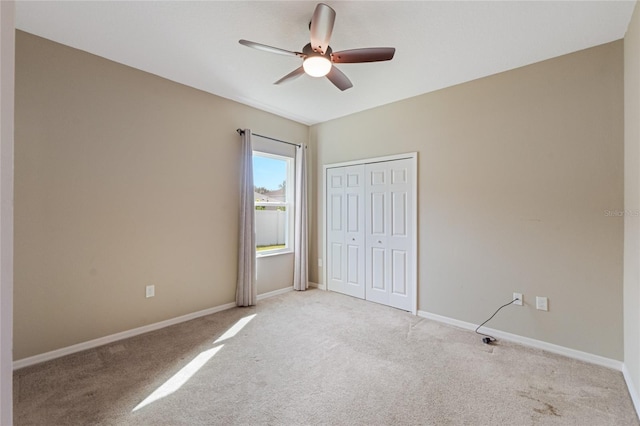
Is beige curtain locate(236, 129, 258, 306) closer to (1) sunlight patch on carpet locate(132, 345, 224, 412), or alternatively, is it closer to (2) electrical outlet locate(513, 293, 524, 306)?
(1) sunlight patch on carpet locate(132, 345, 224, 412)

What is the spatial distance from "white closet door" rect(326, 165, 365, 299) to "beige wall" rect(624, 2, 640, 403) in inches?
102

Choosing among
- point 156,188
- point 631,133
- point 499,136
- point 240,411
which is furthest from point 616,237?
point 156,188

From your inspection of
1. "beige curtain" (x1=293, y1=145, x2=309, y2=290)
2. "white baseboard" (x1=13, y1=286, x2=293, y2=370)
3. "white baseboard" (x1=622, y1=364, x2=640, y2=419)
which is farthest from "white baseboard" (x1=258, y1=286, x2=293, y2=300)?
"white baseboard" (x1=622, y1=364, x2=640, y2=419)

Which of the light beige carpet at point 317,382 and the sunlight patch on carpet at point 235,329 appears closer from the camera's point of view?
the light beige carpet at point 317,382

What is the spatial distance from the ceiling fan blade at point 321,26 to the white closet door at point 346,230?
2.22 metres

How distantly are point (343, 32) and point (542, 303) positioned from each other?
3.02m

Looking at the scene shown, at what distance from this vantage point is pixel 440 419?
71.6 inches

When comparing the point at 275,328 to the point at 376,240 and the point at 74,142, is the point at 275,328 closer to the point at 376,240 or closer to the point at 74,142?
the point at 376,240

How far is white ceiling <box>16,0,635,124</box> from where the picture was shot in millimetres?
2084

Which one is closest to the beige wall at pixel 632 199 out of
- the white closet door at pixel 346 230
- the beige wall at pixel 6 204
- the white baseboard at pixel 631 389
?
the white baseboard at pixel 631 389

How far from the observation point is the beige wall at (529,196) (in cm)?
246

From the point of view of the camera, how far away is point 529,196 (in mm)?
2812

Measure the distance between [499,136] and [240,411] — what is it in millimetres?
3320

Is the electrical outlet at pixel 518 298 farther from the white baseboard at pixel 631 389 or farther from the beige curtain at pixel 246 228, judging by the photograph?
the beige curtain at pixel 246 228
